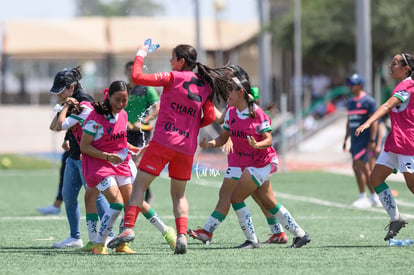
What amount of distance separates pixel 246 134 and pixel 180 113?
38.0 inches

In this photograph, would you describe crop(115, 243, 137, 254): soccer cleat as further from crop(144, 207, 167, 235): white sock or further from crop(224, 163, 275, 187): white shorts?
crop(224, 163, 275, 187): white shorts

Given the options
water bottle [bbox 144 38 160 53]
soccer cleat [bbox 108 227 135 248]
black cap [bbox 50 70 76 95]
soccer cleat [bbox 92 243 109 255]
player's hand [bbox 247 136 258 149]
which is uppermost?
water bottle [bbox 144 38 160 53]

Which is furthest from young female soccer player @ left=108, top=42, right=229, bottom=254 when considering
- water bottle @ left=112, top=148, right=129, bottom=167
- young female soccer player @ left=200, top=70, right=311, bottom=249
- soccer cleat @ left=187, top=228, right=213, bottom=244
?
soccer cleat @ left=187, top=228, right=213, bottom=244

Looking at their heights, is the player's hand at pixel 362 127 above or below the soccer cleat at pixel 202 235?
above

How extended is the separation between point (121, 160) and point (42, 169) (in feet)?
69.1

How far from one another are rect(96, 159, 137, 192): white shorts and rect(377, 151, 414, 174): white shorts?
274cm

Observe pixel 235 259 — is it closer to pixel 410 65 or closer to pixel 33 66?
pixel 410 65

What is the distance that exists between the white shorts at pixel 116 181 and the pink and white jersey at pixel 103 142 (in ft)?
0.13

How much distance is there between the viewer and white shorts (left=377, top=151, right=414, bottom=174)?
33.1ft

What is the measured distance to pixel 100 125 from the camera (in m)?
9.34

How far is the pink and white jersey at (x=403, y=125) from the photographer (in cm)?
1006

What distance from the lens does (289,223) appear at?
10016 millimetres

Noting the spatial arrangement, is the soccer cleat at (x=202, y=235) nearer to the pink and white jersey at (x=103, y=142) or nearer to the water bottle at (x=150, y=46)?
the pink and white jersey at (x=103, y=142)

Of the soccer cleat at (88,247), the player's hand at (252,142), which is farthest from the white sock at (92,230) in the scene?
the player's hand at (252,142)
